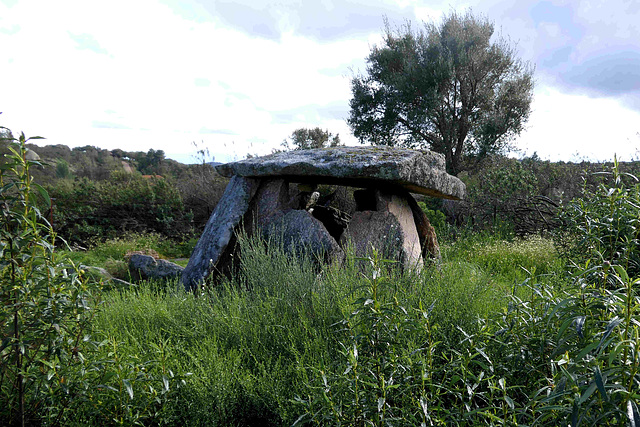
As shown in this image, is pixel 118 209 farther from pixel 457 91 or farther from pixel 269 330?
pixel 457 91

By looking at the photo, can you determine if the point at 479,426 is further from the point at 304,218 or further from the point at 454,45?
the point at 454,45

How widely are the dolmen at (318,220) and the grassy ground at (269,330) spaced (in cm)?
85

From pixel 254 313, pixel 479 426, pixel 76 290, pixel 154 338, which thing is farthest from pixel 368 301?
pixel 154 338

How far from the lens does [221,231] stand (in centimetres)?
614

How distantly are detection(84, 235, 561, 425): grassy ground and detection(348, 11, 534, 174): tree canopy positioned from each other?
42.4 feet

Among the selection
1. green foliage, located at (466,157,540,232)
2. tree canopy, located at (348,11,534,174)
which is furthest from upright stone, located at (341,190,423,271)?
tree canopy, located at (348,11,534,174)

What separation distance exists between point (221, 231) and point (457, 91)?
43.9ft

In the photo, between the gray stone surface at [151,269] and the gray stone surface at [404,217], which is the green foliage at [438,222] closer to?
the gray stone surface at [404,217]

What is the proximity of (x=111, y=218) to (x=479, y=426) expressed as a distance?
1139 centimetres

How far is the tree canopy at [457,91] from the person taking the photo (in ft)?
53.4

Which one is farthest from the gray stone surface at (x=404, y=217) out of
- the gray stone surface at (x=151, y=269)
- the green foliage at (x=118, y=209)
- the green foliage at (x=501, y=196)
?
the green foliage at (x=118, y=209)

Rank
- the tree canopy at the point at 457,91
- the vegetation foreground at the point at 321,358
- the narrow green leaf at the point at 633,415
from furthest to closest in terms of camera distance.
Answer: the tree canopy at the point at 457,91 < the vegetation foreground at the point at 321,358 < the narrow green leaf at the point at 633,415

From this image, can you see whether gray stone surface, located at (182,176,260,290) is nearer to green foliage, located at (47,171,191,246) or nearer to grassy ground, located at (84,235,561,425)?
grassy ground, located at (84,235,561,425)

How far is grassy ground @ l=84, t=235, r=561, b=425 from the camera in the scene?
108 inches
